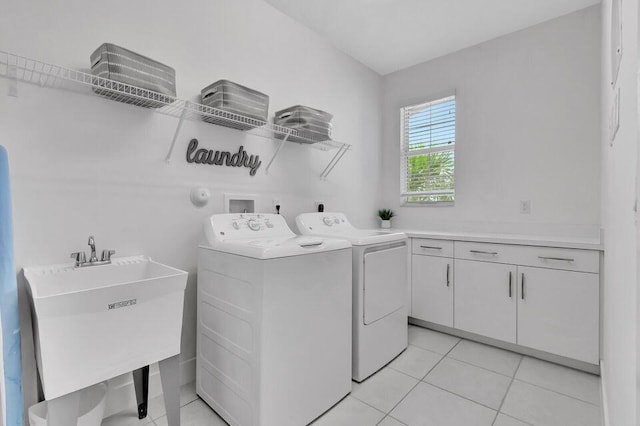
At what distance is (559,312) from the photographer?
7.19ft

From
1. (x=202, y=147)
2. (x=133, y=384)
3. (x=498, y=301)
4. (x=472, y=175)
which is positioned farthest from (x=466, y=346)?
(x=202, y=147)

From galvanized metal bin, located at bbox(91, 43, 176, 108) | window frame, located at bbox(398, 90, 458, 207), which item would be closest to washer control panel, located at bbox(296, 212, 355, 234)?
window frame, located at bbox(398, 90, 458, 207)

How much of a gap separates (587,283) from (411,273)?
1278mm

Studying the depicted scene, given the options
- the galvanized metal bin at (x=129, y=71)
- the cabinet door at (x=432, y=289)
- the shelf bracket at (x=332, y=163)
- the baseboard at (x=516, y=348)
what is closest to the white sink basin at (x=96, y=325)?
the galvanized metal bin at (x=129, y=71)

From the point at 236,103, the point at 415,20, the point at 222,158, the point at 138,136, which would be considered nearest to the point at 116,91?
the point at 138,136

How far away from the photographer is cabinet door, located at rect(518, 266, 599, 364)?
6.84 feet

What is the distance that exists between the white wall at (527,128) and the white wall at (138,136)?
62.4 inches

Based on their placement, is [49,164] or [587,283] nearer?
[49,164]

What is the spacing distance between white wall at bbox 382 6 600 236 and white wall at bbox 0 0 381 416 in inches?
62.4

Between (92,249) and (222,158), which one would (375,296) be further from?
(92,249)

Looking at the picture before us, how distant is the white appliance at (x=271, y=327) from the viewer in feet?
4.70

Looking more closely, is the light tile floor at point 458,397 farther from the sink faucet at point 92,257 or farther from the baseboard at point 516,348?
the sink faucet at point 92,257

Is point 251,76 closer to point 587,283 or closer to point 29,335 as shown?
point 29,335

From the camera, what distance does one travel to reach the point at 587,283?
2.10 m
